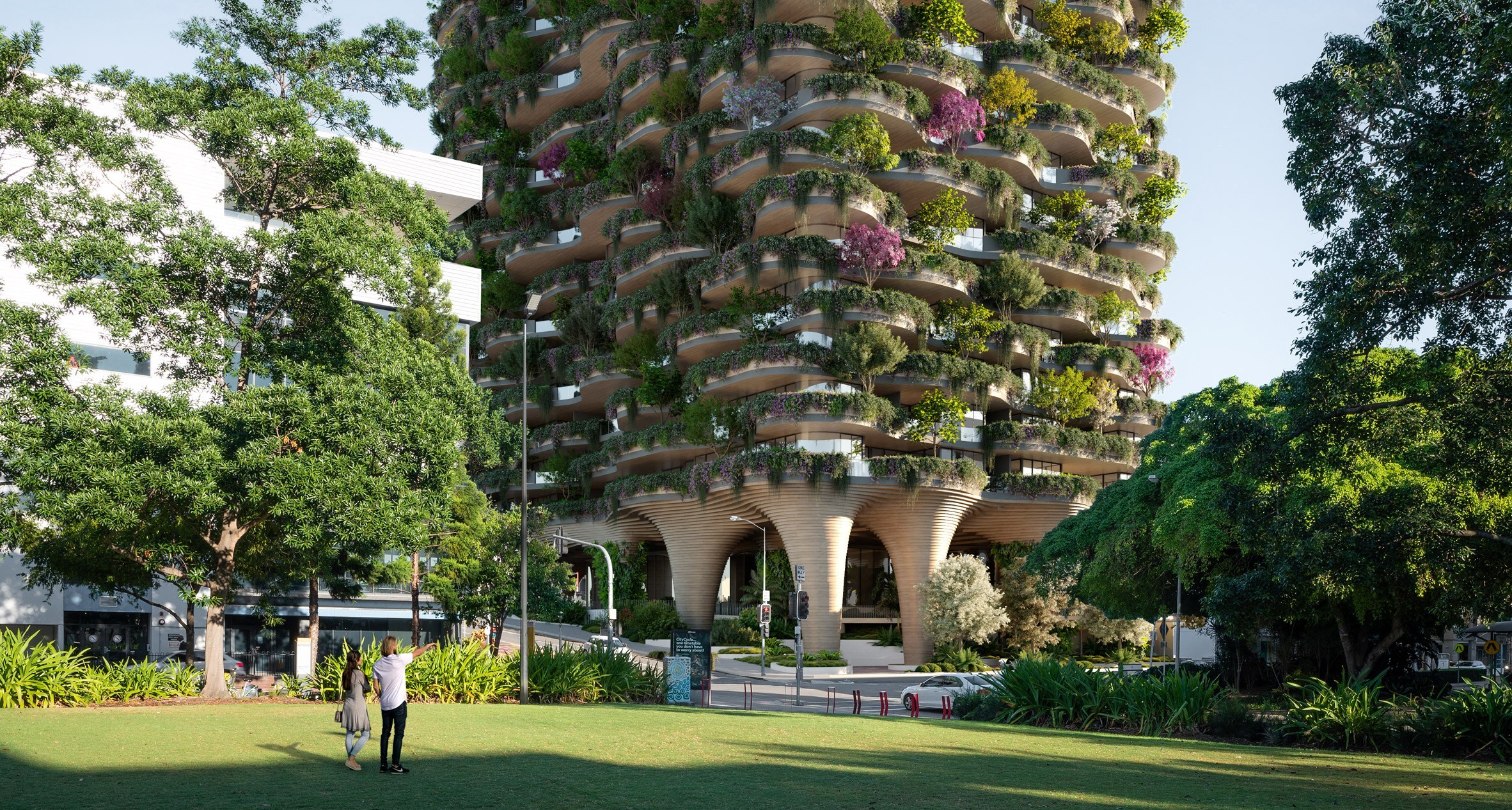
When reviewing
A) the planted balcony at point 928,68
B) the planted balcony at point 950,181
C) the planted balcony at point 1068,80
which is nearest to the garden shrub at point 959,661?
the planted balcony at point 950,181

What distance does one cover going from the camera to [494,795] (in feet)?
39.8

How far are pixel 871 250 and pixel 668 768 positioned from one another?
44565mm

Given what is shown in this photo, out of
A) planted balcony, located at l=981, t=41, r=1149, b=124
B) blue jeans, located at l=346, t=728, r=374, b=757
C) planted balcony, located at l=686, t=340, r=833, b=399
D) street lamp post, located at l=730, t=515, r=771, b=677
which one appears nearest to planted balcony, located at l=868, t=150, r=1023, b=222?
planted balcony, located at l=981, t=41, r=1149, b=124

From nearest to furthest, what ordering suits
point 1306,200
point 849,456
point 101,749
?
point 101,749 → point 1306,200 → point 849,456

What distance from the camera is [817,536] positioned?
56875mm

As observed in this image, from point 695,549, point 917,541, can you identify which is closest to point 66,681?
point 917,541

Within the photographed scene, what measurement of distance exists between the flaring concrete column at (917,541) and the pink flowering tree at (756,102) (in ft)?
66.6

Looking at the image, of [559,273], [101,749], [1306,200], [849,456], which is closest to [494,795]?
[101,749]

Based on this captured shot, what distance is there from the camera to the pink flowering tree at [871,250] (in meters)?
57.2

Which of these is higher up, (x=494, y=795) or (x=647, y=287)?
(x=647, y=287)

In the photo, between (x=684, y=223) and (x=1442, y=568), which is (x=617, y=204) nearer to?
(x=684, y=223)

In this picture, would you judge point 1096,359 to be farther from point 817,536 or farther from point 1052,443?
point 817,536

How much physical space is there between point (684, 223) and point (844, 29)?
13314mm

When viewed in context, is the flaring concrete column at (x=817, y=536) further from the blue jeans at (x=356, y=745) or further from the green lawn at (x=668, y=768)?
the blue jeans at (x=356, y=745)
